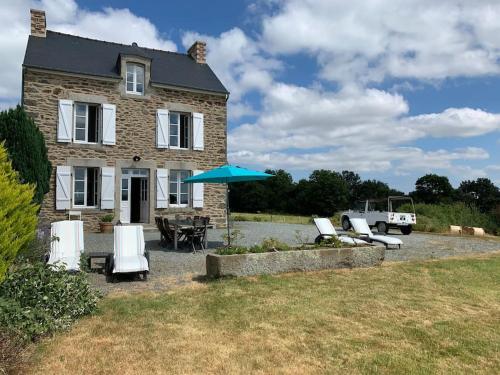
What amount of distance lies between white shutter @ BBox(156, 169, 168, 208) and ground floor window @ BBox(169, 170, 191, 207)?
42 cm

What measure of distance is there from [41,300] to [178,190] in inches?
486

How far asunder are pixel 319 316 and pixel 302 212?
145ft

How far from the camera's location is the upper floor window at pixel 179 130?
16719 millimetres

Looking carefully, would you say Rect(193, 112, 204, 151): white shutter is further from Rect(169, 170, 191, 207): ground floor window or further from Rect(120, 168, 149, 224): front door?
Rect(120, 168, 149, 224): front door

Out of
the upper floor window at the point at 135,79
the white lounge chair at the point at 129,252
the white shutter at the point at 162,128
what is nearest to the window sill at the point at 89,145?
the white shutter at the point at 162,128

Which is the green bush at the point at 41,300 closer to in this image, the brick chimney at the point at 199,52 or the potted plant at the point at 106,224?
the potted plant at the point at 106,224

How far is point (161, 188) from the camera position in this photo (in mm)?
16031

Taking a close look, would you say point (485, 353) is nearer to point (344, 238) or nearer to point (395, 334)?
point (395, 334)

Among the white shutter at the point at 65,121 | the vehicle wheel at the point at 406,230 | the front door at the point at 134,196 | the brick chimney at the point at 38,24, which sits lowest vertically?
the vehicle wheel at the point at 406,230

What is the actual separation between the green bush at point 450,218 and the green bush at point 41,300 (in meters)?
16.1

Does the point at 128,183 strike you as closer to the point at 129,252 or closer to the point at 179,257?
the point at 179,257

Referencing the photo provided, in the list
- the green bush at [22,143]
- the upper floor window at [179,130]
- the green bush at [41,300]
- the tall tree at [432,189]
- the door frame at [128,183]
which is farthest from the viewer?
the tall tree at [432,189]

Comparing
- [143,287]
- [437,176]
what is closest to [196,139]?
[143,287]

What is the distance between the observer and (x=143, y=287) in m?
6.26
